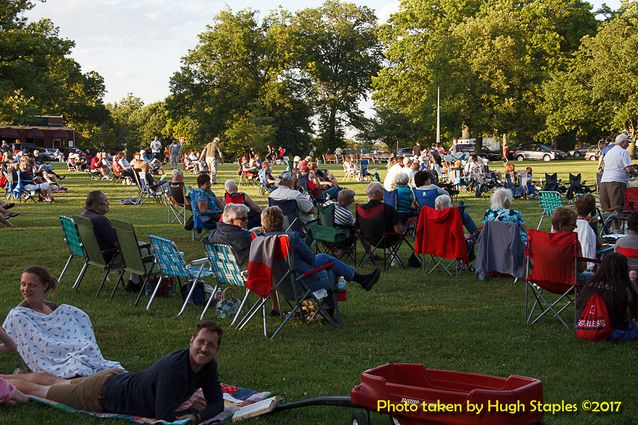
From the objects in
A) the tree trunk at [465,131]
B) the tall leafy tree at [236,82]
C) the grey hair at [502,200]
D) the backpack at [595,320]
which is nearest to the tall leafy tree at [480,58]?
the tree trunk at [465,131]

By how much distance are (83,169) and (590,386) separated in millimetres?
36752

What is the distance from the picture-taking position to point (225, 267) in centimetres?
749

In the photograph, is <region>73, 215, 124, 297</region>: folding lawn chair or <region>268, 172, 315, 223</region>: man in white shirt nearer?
<region>73, 215, 124, 297</region>: folding lawn chair

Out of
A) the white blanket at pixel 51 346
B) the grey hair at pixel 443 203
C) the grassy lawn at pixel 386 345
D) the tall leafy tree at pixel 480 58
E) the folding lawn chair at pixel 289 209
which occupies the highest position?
the tall leafy tree at pixel 480 58

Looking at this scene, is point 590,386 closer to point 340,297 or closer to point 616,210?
point 340,297

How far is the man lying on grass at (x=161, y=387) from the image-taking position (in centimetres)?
454

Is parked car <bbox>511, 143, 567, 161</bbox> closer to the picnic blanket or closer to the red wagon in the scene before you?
the picnic blanket

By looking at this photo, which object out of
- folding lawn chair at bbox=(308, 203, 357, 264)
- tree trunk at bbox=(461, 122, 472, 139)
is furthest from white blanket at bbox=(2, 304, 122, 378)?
tree trunk at bbox=(461, 122, 472, 139)

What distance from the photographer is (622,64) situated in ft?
153

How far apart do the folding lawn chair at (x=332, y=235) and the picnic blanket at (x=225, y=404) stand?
16.7 ft

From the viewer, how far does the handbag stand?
7.71 meters

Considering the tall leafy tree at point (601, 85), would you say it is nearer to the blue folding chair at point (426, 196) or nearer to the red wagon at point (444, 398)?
the blue folding chair at point (426, 196)

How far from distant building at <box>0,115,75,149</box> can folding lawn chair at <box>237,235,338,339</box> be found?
6826cm

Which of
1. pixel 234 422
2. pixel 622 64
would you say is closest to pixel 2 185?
pixel 234 422
